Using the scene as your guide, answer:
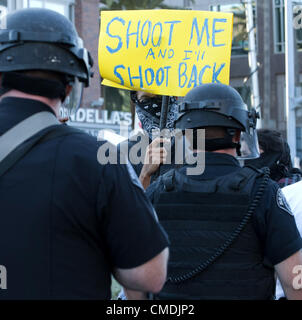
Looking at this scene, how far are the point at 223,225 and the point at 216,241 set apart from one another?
8 centimetres

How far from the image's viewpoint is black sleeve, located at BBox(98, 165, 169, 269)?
83.0 inches

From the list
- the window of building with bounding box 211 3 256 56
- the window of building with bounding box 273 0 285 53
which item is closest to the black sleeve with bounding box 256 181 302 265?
the window of building with bounding box 211 3 256 56

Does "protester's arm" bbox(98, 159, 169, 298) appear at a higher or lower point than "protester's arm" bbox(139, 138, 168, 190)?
lower

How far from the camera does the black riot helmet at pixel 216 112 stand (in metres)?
3.34

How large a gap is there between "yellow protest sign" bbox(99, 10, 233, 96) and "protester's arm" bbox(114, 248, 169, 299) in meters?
2.29

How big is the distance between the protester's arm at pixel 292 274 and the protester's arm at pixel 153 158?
1094 mm

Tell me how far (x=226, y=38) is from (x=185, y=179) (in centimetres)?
168

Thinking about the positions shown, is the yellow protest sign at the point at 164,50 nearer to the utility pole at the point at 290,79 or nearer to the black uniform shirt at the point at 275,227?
the black uniform shirt at the point at 275,227

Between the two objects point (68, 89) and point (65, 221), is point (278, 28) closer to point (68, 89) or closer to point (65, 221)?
point (68, 89)

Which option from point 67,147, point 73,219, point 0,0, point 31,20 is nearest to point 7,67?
point 31,20

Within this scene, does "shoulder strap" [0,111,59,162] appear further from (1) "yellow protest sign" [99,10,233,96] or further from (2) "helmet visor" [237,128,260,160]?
(1) "yellow protest sign" [99,10,233,96]

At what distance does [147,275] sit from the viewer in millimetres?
2152

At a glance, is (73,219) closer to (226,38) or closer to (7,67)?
(7,67)

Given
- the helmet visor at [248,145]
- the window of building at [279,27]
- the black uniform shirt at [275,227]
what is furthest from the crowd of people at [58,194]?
the window of building at [279,27]
